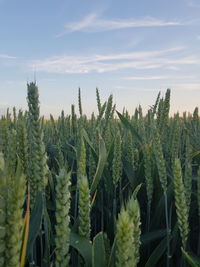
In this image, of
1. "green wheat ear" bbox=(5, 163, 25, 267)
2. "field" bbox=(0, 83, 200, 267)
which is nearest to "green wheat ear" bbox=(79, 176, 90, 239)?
"field" bbox=(0, 83, 200, 267)

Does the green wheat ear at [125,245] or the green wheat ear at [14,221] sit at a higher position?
the green wheat ear at [14,221]

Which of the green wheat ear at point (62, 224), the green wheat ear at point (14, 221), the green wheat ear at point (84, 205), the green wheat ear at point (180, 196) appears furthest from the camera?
the green wheat ear at point (180, 196)

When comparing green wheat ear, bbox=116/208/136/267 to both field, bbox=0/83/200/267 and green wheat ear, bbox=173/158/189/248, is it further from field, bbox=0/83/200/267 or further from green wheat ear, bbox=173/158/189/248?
green wheat ear, bbox=173/158/189/248

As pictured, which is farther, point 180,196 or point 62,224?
point 180,196

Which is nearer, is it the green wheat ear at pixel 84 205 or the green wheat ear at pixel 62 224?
the green wheat ear at pixel 62 224

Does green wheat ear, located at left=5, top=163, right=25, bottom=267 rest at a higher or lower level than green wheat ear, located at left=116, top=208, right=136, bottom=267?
higher

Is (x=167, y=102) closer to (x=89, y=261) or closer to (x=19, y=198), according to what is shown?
(x=89, y=261)

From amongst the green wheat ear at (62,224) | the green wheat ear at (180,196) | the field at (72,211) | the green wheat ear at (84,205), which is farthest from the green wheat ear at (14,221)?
the green wheat ear at (180,196)

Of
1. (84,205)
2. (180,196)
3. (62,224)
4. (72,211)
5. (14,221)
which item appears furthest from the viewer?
(72,211)

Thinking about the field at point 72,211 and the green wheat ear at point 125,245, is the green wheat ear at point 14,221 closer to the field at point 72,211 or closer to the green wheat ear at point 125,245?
the field at point 72,211

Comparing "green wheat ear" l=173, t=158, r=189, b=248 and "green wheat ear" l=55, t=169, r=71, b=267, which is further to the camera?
"green wheat ear" l=173, t=158, r=189, b=248

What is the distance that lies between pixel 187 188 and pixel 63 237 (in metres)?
0.70

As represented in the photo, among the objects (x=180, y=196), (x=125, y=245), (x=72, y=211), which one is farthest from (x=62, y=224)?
(x=72, y=211)

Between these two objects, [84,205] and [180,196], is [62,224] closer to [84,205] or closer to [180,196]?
[84,205]
